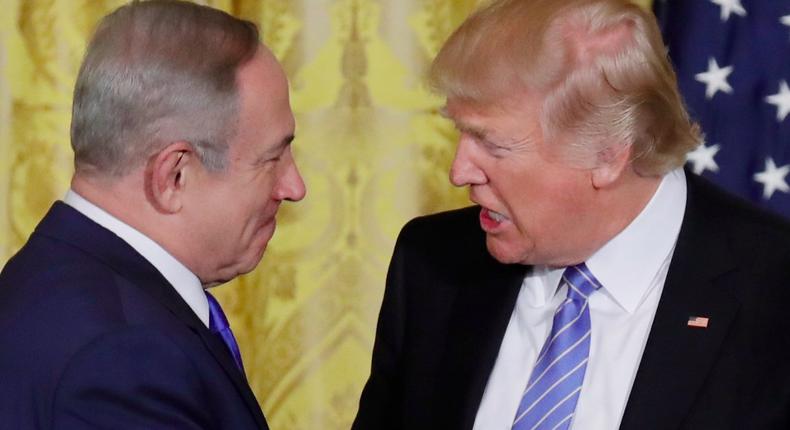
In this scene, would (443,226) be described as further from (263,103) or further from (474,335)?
(263,103)

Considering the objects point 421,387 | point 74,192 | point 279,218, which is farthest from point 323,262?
point 74,192

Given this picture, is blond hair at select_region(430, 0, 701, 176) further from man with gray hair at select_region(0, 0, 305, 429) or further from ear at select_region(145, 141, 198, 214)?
ear at select_region(145, 141, 198, 214)

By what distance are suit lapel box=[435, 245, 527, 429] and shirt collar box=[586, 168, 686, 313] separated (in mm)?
207

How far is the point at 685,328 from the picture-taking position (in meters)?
2.17

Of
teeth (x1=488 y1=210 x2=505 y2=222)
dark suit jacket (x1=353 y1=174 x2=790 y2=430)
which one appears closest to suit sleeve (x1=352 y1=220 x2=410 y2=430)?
dark suit jacket (x1=353 y1=174 x2=790 y2=430)

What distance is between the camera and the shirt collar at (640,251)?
2229 millimetres

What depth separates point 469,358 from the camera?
238 centimetres

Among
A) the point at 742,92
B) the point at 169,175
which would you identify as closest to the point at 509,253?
the point at 169,175

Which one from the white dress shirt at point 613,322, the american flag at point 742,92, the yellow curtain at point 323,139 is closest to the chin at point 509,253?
the white dress shirt at point 613,322

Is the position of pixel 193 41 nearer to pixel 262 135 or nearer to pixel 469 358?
pixel 262 135

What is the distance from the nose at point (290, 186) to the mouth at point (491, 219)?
35cm

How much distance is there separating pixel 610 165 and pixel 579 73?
0.54 feet

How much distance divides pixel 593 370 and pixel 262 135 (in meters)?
0.68

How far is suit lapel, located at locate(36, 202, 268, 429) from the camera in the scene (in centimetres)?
182
